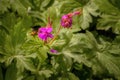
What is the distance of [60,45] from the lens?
132cm

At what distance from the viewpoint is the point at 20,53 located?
4.36ft

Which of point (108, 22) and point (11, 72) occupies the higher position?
point (108, 22)

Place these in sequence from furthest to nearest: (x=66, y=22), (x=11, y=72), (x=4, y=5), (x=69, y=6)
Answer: (x=69, y=6) < (x=4, y=5) < (x=11, y=72) < (x=66, y=22)

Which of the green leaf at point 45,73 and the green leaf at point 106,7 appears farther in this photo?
the green leaf at point 106,7

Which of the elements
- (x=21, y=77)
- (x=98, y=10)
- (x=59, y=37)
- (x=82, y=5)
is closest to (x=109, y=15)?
(x=98, y=10)

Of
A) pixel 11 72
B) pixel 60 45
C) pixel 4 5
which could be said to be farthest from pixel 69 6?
pixel 11 72

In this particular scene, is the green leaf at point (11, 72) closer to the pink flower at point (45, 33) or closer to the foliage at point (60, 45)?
the foliage at point (60, 45)

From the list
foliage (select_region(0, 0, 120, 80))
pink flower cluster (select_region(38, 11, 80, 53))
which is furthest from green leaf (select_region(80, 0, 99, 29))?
pink flower cluster (select_region(38, 11, 80, 53))

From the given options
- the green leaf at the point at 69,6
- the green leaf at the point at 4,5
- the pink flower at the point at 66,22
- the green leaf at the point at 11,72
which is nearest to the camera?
the pink flower at the point at 66,22

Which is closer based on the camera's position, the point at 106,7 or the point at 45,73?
the point at 45,73

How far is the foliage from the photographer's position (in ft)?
4.33

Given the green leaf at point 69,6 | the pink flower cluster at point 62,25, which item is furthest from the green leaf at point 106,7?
the pink flower cluster at point 62,25

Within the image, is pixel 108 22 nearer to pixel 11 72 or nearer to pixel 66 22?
pixel 66 22

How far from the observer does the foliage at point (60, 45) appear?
132cm
